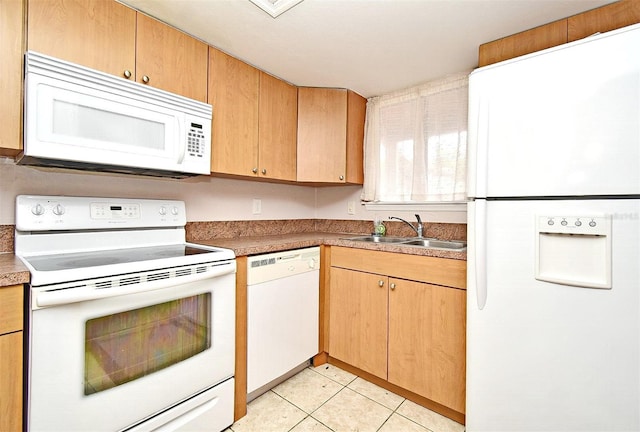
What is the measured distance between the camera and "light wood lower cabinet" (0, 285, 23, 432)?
0.92 meters

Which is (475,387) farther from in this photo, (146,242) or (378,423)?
(146,242)

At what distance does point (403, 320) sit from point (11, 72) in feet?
6.85

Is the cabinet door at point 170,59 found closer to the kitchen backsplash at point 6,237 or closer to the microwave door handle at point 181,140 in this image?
the microwave door handle at point 181,140

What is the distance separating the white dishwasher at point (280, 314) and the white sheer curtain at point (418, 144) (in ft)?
2.81

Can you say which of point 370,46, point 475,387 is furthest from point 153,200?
point 475,387

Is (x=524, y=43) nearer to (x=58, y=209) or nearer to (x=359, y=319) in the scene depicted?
(x=359, y=319)

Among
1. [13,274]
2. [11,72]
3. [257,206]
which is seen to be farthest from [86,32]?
[257,206]

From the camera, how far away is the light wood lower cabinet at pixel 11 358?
3.03 feet

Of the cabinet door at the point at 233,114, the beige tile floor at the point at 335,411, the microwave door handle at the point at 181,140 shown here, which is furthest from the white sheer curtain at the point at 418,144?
the microwave door handle at the point at 181,140

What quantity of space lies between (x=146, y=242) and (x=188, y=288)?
1.72 ft

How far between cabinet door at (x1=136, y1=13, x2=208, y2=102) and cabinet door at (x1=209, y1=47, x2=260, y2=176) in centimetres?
7

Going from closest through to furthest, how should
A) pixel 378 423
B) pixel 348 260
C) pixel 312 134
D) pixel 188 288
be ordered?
pixel 188 288, pixel 378 423, pixel 348 260, pixel 312 134

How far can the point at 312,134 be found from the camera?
7.44ft

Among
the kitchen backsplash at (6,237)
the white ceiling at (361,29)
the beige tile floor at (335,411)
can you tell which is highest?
the white ceiling at (361,29)
